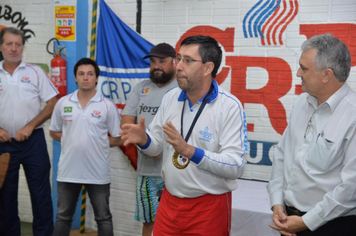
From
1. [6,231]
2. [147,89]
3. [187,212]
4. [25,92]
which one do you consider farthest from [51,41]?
[187,212]

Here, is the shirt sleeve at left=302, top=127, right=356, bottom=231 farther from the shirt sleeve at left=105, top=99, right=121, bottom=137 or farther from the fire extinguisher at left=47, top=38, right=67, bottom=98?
the fire extinguisher at left=47, top=38, right=67, bottom=98

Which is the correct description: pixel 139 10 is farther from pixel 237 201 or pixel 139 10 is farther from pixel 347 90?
pixel 347 90

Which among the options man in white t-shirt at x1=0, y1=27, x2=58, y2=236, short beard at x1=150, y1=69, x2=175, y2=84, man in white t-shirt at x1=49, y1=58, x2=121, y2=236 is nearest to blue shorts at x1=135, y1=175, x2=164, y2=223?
man in white t-shirt at x1=49, y1=58, x2=121, y2=236

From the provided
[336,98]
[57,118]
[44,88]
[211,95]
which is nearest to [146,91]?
[57,118]

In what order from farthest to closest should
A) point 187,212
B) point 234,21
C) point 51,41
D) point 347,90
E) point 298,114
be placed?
1. point 51,41
2. point 234,21
3. point 187,212
4. point 298,114
5. point 347,90

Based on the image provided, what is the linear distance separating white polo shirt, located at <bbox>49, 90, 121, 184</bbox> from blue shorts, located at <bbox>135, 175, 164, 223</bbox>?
0.29 metres

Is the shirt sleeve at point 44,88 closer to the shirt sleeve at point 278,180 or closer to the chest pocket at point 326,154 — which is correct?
the shirt sleeve at point 278,180

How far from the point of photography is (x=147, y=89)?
139 inches

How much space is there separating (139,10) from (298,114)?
232 centimetres

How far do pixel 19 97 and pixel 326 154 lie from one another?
2.74 m

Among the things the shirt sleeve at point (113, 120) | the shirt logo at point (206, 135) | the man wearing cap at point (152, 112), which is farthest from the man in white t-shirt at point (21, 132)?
the shirt logo at point (206, 135)

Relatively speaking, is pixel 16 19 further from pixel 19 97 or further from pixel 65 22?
pixel 19 97

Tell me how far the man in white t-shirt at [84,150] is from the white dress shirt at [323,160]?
1.79 m

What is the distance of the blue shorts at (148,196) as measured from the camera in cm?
343
